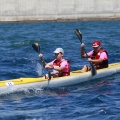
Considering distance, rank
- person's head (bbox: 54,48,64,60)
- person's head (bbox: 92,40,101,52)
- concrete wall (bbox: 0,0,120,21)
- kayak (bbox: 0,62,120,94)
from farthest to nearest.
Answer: concrete wall (bbox: 0,0,120,21), person's head (bbox: 92,40,101,52), person's head (bbox: 54,48,64,60), kayak (bbox: 0,62,120,94)

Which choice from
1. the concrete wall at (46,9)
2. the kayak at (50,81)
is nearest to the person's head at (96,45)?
the kayak at (50,81)

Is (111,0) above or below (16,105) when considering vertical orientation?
above

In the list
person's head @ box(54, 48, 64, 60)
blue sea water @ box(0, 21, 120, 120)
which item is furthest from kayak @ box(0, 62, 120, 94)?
person's head @ box(54, 48, 64, 60)

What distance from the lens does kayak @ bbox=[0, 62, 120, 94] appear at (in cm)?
1406

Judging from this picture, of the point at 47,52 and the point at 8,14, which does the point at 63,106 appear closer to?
the point at 47,52

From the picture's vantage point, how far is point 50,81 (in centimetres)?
1490

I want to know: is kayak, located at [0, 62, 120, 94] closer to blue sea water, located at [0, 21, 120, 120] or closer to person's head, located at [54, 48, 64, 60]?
blue sea water, located at [0, 21, 120, 120]

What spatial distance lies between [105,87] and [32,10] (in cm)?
3686

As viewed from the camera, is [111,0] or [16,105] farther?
[111,0]

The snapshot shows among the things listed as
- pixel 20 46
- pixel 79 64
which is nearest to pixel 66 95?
pixel 79 64

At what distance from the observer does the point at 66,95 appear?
14.1 metres

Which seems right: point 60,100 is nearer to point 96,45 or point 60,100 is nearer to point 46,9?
point 96,45

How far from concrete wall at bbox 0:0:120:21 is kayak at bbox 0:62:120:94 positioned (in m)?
34.7

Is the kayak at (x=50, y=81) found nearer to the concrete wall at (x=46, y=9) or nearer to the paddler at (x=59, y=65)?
the paddler at (x=59, y=65)
